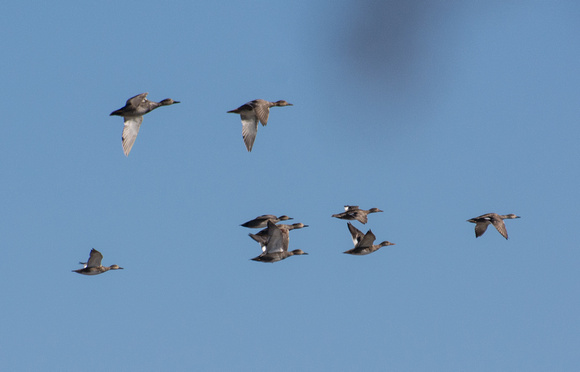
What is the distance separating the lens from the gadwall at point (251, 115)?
53.8 m

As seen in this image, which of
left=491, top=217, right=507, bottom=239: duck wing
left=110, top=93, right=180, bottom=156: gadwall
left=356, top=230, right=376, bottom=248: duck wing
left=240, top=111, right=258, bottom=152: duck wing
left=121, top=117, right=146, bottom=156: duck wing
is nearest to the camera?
left=110, top=93, right=180, bottom=156: gadwall

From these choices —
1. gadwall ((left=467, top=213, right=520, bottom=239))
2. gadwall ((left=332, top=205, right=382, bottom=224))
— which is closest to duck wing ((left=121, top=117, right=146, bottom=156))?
gadwall ((left=332, top=205, right=382, bottom=224))

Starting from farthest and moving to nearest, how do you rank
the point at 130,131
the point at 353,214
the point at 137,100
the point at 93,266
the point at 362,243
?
the point at 93,266, the point at 353,214, the point at 362,243, the point at 130,131, the point at 137,100

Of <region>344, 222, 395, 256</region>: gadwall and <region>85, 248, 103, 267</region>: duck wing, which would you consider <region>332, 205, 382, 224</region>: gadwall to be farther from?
<region>85, 248, 103, 267</region>: duck wing

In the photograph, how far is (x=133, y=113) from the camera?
5378cm

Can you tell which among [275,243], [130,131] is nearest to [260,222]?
[275,243]

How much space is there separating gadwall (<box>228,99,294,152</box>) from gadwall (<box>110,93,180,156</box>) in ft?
10.6

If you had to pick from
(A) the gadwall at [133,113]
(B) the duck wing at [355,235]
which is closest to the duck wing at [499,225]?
(B) the duck wing at [355,235]

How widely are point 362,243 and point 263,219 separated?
4809 mm

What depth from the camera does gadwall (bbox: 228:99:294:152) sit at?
53.8 m

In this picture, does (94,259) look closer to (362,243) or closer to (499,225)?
(362,243)

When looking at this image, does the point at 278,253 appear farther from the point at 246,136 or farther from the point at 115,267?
the point at 115,267

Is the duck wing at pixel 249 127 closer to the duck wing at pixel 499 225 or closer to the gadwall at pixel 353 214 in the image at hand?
the gadwall at pixel 353 214

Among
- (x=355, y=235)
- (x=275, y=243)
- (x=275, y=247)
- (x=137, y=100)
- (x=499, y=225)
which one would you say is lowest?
(x=275, y=247)
